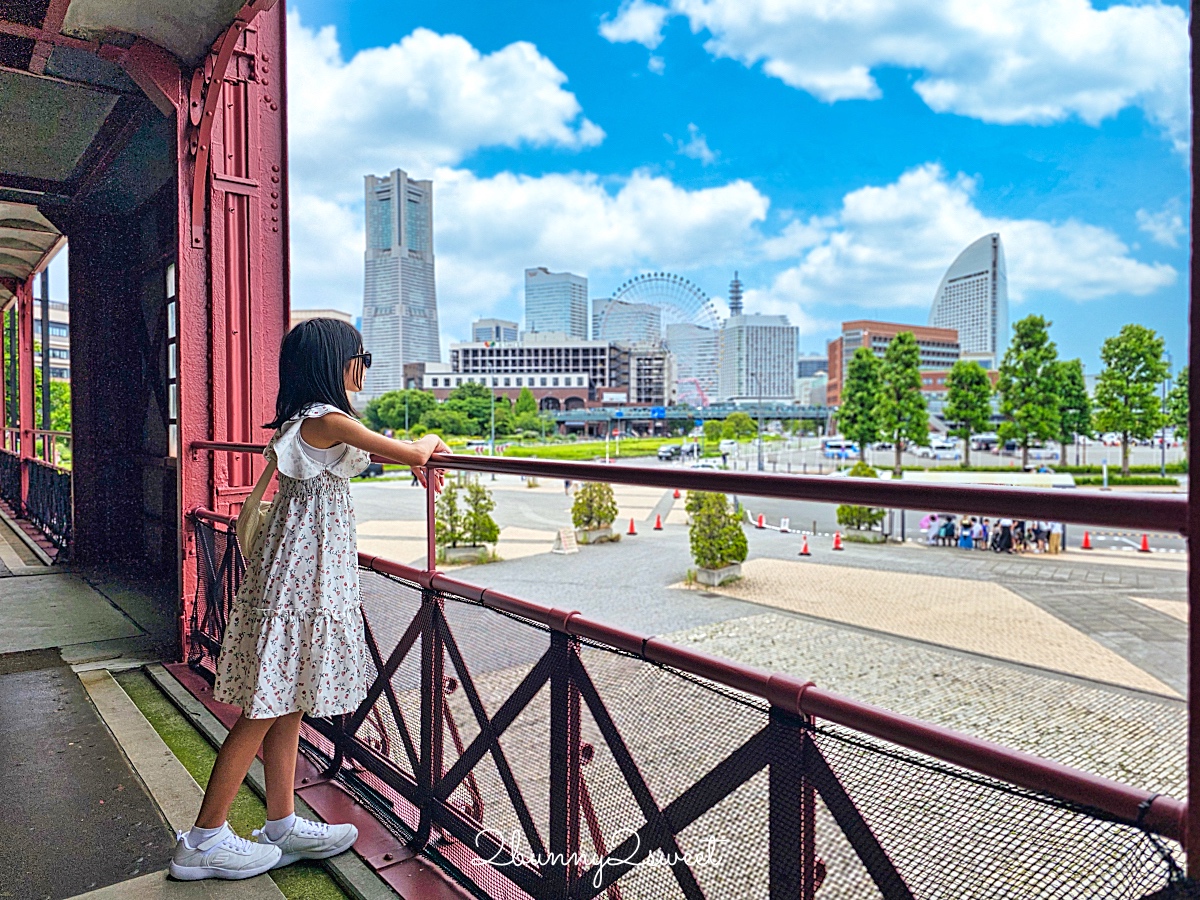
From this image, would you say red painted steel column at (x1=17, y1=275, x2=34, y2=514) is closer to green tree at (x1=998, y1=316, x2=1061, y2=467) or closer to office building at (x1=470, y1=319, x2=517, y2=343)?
green tree at (x1=998, y1=316, x2=1061, y2=467)

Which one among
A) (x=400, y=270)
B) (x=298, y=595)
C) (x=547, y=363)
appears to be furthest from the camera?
(x=400, y=270)

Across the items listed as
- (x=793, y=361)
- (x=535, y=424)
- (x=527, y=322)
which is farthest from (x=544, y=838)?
(x=527, y=322)

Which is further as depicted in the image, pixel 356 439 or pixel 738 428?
pixel 738 428

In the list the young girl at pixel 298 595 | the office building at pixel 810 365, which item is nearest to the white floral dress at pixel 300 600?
the young girl at pixel 298 595

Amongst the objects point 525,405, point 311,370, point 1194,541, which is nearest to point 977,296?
point 525,405

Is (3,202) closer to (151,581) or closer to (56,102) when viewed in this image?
(56,102)

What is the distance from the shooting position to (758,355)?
116250 millimetres

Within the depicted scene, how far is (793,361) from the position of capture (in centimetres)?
12031

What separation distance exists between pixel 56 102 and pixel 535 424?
55531 millimetres

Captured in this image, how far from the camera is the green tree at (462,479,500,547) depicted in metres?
19.6

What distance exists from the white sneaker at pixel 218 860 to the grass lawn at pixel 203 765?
3.3 inches

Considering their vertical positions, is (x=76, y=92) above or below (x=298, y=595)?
above

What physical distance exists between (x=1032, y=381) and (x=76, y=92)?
3668cm

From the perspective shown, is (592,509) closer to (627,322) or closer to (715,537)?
(715,537)
